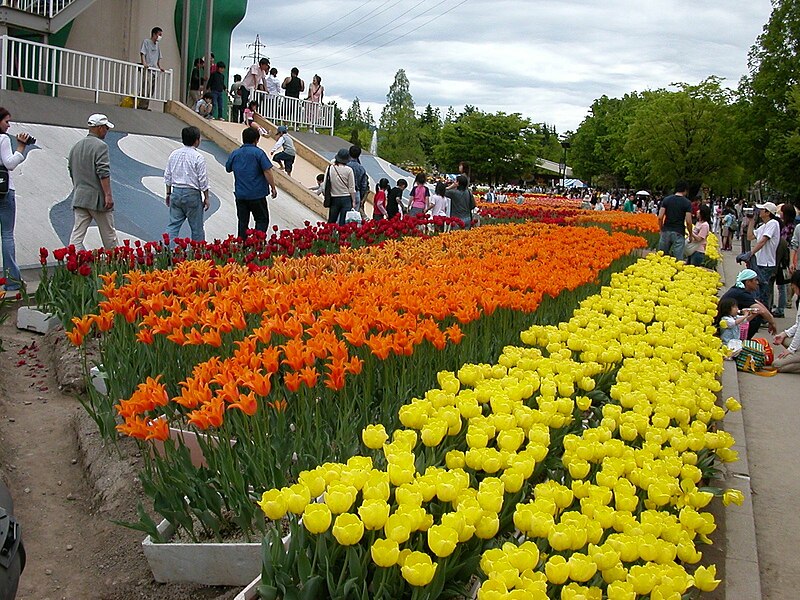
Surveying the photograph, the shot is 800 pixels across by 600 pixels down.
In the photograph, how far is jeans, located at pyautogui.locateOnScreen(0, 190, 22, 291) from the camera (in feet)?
24.7

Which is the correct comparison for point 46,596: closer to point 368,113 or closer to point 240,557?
point 240,557

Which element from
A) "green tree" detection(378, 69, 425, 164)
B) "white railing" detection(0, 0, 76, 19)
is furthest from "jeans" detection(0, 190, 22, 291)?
A: "green tree" detection(378, 69, 425, 164)

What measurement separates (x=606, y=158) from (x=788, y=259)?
6104 cm

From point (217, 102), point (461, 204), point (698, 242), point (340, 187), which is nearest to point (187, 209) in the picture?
point (340, 187)

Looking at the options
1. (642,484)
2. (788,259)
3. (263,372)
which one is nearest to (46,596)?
(263,372)

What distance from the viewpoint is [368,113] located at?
364 feet

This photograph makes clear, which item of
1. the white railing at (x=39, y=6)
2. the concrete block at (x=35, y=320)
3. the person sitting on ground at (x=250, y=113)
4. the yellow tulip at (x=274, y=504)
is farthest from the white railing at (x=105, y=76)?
the yellow tulip at (x=274, y=504)

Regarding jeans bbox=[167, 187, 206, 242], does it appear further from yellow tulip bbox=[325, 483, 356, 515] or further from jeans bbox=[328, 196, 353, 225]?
yellow tulip bbox=[325, 483, 356, 515]

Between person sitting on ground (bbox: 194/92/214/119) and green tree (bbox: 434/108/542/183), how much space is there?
4658cm

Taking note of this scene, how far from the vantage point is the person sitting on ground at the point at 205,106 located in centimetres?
1919

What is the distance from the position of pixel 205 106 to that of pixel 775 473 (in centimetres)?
1676

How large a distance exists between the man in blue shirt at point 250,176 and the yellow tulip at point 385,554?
25.5 ft

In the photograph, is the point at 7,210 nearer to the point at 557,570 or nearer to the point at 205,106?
the point at 557,570

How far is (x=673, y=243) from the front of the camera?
13500 mm
